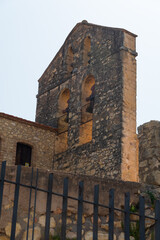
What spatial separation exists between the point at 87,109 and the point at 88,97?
0.48 metres

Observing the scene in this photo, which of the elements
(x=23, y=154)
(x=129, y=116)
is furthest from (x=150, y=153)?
(x=23, y=154)

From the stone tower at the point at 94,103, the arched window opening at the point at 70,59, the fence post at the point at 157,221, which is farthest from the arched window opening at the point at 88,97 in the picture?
the fence post at the point at 157,221

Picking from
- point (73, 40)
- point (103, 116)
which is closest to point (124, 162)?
point (103, 116)

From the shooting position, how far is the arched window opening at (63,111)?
18.2 metres

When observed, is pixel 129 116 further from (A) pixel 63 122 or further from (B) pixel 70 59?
(B) pixel 70 59

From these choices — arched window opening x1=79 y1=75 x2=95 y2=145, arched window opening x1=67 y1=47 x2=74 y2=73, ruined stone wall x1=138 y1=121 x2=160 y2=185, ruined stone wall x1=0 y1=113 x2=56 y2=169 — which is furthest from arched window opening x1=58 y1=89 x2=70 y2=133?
ruined stone wall x1=138 y1=121 x2=160 y2=185

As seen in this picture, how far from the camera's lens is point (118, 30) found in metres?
16.3

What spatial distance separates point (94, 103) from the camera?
16.7 metres

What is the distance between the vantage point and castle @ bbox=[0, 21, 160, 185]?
49.7 ft

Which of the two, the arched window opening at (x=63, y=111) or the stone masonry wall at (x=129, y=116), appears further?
the arched window opening at (x=63, y=111)

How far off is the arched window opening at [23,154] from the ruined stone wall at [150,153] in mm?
8580

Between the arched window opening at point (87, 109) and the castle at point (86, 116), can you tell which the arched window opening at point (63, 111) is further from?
the arched window opening at point (87, 109)

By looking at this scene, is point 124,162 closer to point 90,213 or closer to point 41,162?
point 41,162

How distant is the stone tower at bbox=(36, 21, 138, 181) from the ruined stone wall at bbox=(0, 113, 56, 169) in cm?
38
